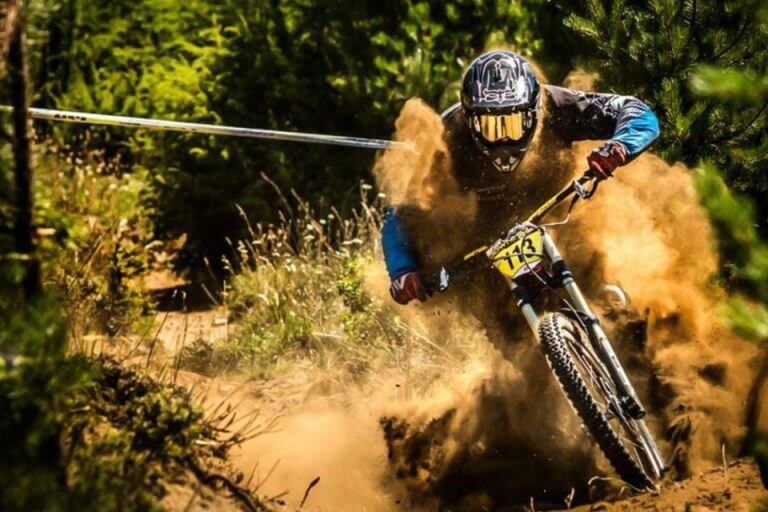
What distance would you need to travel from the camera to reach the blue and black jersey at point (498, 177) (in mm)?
6121

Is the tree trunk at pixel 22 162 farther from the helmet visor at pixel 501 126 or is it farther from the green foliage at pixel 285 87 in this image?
the green foliage at pixel 285 87

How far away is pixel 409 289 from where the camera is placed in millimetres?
5875

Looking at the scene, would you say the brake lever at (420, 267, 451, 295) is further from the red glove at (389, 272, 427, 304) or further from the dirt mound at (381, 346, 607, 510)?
the dirt mound at (381, 346, 607, 510)

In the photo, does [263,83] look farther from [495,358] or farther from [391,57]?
[495,358]

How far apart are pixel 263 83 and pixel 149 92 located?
151 cm

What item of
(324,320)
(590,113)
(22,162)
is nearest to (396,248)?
(590,113)

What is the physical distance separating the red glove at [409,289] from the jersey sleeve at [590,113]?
1087 mm

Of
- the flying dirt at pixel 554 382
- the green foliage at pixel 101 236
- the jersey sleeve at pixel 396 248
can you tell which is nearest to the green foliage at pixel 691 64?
the flying dirt at pixel 554 382

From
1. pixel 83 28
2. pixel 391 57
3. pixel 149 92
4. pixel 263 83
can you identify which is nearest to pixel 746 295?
pixel 391 57

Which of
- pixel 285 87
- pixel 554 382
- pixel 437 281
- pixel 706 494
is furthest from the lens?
pixel 285 87

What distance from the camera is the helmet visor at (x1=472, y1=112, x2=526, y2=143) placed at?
5703 mm

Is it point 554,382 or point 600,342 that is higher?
point 600,342

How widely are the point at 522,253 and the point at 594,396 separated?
2.37 feet

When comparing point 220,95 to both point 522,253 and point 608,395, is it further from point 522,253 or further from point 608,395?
point 608,395
